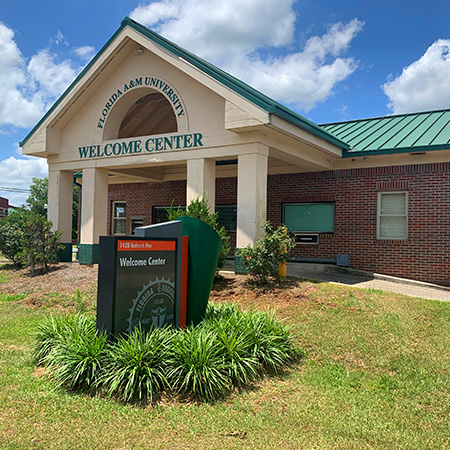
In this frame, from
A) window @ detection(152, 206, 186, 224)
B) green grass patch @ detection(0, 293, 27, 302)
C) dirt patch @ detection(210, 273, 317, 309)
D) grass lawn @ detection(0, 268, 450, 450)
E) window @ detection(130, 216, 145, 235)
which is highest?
window @ detection(152, 206, 186, 224)

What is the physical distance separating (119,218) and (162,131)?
196 inches

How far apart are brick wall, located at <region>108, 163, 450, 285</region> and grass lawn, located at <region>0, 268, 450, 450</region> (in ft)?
18.4

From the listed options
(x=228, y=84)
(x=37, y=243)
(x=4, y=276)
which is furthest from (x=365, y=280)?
(x=4, y=276)

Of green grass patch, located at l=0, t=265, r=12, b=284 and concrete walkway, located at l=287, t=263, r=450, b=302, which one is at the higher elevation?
concrete walkway, located at l=287, t=263, r=450, b=302

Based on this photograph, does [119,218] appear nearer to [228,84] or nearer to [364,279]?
[228,84]

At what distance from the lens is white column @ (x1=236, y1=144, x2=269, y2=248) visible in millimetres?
11031

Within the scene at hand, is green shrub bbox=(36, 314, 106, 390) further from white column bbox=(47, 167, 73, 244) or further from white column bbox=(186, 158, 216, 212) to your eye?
white column bbox=(47, 167, 73, 244)

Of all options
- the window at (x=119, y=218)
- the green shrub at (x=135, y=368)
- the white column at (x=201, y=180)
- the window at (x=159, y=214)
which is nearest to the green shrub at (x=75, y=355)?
the green shrub at (x=135, y=368)

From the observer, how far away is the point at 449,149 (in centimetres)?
1205

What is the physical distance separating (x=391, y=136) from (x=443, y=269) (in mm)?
4194

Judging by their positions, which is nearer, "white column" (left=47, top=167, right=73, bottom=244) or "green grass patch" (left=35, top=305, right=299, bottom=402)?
"green grass patch" (left=35, top=305, right=299, bottom=402)

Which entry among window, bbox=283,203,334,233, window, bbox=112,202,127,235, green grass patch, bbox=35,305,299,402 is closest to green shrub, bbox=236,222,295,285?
green grass patch, bbox=35,305,299,402

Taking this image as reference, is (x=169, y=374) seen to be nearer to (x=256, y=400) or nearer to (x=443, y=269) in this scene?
(x=256, y=400)

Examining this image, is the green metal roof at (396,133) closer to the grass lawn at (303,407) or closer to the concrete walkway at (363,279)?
the concrete walkway at (363,279)
